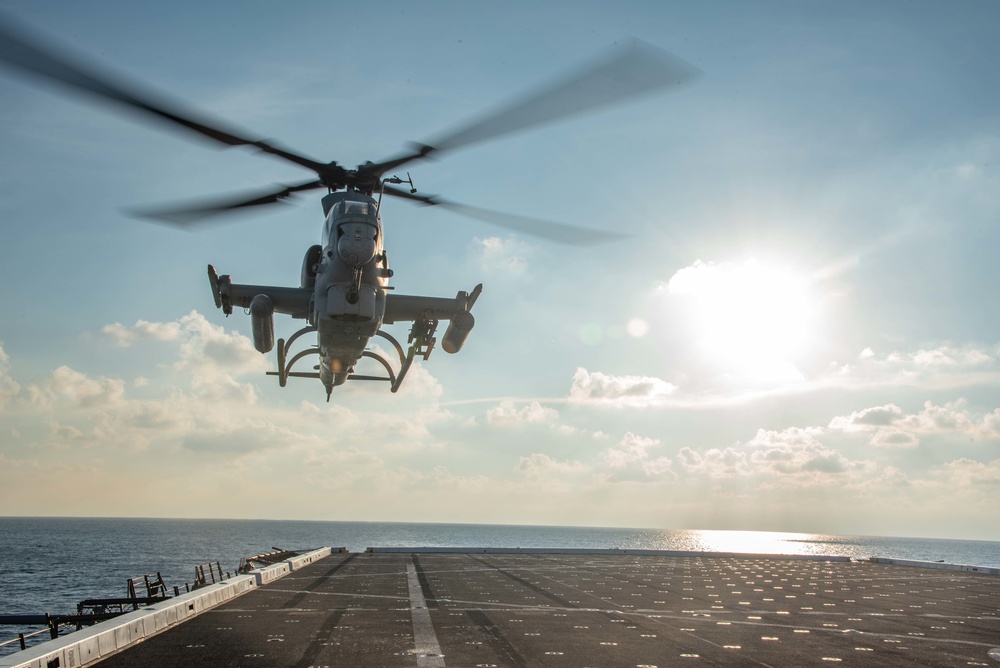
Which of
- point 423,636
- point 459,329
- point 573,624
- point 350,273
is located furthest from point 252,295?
point 573,624

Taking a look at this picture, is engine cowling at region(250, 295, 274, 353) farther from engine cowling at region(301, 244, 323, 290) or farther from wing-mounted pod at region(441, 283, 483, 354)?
wing-mounted pod at region(441, 283, 483, 354)

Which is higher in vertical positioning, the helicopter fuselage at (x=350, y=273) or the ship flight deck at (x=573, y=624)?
the helicopter fuselage at (x=350, y=273)

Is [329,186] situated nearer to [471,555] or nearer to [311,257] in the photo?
[311,257]

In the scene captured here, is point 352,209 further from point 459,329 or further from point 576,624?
point 576,624

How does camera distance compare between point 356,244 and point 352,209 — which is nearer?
point 356,244

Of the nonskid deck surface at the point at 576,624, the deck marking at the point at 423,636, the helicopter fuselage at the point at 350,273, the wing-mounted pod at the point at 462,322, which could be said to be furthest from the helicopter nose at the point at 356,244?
the deck marking at the point at 423,636

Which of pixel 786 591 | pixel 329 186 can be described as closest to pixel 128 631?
pixel 329 186

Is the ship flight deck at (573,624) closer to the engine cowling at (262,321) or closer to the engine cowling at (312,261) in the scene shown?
the engine cowling at (262,321)
